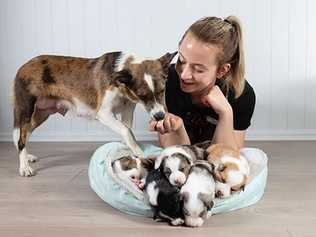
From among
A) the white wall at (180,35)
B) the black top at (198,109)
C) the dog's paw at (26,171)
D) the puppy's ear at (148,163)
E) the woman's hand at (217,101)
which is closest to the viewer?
the puppy's ear at (148,163)

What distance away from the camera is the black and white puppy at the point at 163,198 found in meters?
1.38

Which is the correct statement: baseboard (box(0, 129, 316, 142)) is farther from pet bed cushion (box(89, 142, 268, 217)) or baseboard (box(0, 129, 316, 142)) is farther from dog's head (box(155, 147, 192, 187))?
dog's head (box(155, 147, 192, 187))

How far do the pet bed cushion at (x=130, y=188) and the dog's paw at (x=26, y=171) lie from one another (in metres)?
0.42

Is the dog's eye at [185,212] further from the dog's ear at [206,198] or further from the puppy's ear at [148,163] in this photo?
the puppy's ear at [148,163]

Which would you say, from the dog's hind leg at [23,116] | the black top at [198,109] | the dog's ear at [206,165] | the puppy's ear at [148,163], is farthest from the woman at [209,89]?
the dog's hind leg at [23,116]

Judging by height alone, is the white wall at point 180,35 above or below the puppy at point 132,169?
above

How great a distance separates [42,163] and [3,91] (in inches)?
30.7

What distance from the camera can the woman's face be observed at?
165cm

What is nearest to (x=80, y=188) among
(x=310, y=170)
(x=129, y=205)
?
(x=129, y=205)

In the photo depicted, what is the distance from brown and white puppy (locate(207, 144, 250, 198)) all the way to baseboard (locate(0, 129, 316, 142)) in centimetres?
133

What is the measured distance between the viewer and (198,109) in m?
1.94

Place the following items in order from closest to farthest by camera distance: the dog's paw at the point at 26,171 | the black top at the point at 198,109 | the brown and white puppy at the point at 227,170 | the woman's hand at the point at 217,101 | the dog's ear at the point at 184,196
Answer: the dog's ear at the point at 184,196 < the brown and white puppy at the point at 227,170 < the woman's hand at the point at 217,101 < the black top at the point at 198,109 < the dog's paw at the point at 26,171

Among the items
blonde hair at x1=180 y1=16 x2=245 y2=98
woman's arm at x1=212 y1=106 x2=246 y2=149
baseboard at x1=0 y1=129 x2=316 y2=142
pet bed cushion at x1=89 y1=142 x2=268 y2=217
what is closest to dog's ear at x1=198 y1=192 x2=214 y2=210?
pet bed cushion at x1=89 y1=142 x2=268 y2=217

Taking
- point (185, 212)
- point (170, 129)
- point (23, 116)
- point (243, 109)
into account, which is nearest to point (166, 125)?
point (170, 129)
